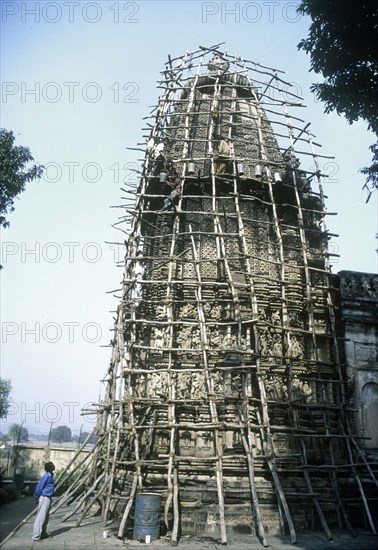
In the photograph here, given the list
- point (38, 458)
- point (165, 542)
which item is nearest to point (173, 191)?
point (165, 542)

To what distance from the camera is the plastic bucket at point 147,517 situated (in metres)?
8.40

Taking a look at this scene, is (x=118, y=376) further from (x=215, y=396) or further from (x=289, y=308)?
(x=289, y=308)

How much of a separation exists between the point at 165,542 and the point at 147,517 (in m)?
0.57

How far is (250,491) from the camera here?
9.40m

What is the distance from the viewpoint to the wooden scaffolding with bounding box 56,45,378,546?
31.4 ft

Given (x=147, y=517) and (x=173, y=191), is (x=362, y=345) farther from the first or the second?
(x=147, y=517)

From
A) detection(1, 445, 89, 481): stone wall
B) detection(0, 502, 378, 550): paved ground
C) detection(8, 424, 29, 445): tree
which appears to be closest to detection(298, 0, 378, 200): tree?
detection(0, 502, 378, 550): paved ground

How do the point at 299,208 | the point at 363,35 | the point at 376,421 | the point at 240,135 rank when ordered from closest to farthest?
the point at 363,35, the point at 376,421, the point at 299,208, the point at 240,135

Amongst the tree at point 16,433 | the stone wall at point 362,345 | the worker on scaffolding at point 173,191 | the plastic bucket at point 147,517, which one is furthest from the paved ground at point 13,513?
the tree at point 16,433

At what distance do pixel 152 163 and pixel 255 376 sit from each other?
7.32 m

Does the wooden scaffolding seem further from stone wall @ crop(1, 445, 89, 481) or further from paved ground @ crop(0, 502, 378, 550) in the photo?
stone wall @ crop(1, 445, 89, 481)

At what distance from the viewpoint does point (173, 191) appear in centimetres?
1253

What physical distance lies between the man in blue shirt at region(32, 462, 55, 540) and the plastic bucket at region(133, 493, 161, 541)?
180 cm

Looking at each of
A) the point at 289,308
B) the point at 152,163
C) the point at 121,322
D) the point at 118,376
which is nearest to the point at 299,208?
the point at 289,308
